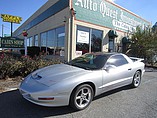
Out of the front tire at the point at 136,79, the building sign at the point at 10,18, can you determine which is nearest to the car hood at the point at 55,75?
the front tire at the point at 136,79

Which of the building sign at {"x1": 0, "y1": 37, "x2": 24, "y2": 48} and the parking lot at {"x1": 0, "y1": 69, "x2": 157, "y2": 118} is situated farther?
the building sign at {"x1": 0, "y1": 37, "x2": 24, "y2": 48}

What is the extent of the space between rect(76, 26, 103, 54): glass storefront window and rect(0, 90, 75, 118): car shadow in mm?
7106

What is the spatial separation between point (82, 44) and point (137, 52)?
6162 millimetres

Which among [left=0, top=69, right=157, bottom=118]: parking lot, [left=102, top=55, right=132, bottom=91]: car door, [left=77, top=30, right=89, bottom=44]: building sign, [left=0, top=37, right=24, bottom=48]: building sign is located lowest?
[left=0, top=69, right=157, bottom=118]: parking lot

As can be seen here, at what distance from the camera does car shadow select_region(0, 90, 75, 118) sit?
3086 mm

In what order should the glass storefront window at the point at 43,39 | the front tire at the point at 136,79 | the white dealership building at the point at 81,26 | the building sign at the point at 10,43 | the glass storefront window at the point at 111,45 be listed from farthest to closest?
the glass storefront window at the point at 43,39
the glass storefront window at the point at 111,45
the white dealership building at the point at 81,26
the building sign at the point at 10,43
the front tire at the point at 136,79

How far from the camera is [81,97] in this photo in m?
3.45

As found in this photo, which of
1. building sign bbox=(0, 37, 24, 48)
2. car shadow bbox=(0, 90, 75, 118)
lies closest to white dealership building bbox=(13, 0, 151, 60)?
building sign bbox=(0, 37, 24, 48)

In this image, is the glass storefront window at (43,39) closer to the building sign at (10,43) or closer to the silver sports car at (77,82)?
the building sign at (10,43)

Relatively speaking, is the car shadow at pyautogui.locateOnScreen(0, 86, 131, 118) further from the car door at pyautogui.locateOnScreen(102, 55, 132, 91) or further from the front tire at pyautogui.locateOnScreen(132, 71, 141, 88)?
the front tire at pyautogui.locateOnScreen(132, 71, 141, 88)

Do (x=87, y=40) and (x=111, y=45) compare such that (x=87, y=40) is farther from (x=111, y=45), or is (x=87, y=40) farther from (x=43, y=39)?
(x=43, y=39)

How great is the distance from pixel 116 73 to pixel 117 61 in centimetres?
55

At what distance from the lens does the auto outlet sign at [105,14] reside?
10.4 m

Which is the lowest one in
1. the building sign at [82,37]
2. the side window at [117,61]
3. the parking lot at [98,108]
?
the parking lot at [98,108]
